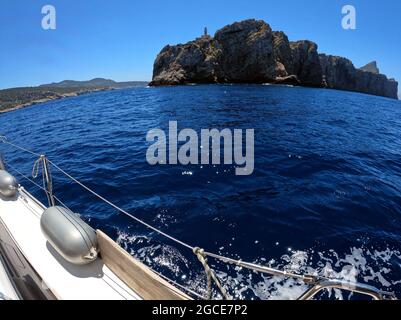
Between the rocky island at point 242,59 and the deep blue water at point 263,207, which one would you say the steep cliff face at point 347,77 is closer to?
the rocky island at point 242,59

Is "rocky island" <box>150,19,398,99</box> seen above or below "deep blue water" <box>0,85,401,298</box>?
above

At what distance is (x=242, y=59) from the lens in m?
96.7

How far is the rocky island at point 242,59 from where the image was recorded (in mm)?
92875

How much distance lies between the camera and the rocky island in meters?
92.9

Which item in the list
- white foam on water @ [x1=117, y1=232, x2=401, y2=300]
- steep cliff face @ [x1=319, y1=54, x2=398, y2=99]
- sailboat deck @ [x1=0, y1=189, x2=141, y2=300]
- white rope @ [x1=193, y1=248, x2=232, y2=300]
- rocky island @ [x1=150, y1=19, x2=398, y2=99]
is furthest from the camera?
steep cliff face @ [x1=319, y1=54, x2=398, y2=99]

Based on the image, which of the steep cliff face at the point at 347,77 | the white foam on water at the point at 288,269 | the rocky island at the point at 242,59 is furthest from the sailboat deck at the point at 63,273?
the steep cliff face at the point at 347,77

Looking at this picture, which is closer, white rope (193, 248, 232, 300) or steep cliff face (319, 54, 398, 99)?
white rope (193, 248, 232, 300)

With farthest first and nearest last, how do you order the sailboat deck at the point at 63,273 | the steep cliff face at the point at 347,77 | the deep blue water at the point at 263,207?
1. the steep cliff face at the point at 347,77
2. the deep blue water at the point at 263,207
3. the sailboat deck at the point at 63,273

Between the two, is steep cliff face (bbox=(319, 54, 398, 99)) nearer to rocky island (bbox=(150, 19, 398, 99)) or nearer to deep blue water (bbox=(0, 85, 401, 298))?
rocky island (bbox=(150, 19, 398, 99))

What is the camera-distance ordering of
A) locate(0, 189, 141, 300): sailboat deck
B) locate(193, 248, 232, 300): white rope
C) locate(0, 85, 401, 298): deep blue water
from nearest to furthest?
locate(193, 248, 232, 300): white rope, locate(0, 189, 141, 300): sailboat deck, locate(0, 85, 401, 298): deep blue water

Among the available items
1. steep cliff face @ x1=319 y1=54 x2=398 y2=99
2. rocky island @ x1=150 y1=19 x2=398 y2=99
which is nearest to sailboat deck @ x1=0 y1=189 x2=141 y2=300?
rocky island @ x1=150 y1=19 x2=398 y2=99

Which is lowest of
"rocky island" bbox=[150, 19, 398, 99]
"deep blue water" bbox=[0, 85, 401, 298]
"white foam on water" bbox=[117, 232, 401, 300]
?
"white foam on water" bbox=[117, 232, 401, 300]

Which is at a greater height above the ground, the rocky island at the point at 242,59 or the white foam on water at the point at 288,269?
the rocky island at the point at 242,59

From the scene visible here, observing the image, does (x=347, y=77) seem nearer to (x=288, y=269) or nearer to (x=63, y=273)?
(x=288, y=269)
